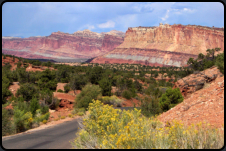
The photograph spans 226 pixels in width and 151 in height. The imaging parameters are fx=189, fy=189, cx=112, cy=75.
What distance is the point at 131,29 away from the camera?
145 meters

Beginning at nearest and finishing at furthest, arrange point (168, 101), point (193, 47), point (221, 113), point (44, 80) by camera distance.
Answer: point (221, 113) → point (168, 101) → point (44, 80) → point (193, 47)

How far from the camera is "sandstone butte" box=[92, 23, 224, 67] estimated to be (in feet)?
353

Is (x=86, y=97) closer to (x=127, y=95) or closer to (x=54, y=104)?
(x=54, y=104)

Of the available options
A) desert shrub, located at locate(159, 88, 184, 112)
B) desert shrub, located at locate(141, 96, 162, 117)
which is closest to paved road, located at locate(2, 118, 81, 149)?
desert shrub, located at locate(141, 96, 162, 117)

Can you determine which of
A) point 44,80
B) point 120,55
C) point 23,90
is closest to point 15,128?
point 23,90

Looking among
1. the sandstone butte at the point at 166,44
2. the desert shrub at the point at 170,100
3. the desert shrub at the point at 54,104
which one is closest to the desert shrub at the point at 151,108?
the desert shrub at the point at 170,100

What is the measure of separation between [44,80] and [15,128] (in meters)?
20.7

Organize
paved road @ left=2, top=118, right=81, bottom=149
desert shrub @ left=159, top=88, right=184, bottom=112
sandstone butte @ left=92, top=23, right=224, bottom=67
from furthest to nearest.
Result: sandstone butte @ left=92, top=23, right=224, bottom=67 → desert shrub @ left=159, top=88, right=184, bottom=112 → paved road @ left=2, top=118, right=81, bottom=149

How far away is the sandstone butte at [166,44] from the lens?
108 m

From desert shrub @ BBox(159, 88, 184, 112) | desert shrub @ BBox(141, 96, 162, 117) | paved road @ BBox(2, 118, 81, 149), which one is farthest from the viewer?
desert shrub @ BBox(159, 88, 184, 112)

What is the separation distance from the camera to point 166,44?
4754 inches

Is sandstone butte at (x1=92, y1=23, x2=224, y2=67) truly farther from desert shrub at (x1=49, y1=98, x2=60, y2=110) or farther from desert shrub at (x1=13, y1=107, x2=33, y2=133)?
desert shrub at (x1=13, y1=107, x2=33, y2=133)

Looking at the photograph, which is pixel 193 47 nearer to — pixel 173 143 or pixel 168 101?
pixel 168 101

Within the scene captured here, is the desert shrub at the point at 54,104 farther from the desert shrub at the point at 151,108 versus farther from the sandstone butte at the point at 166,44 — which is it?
the sandstone butte at the point at 166,44
